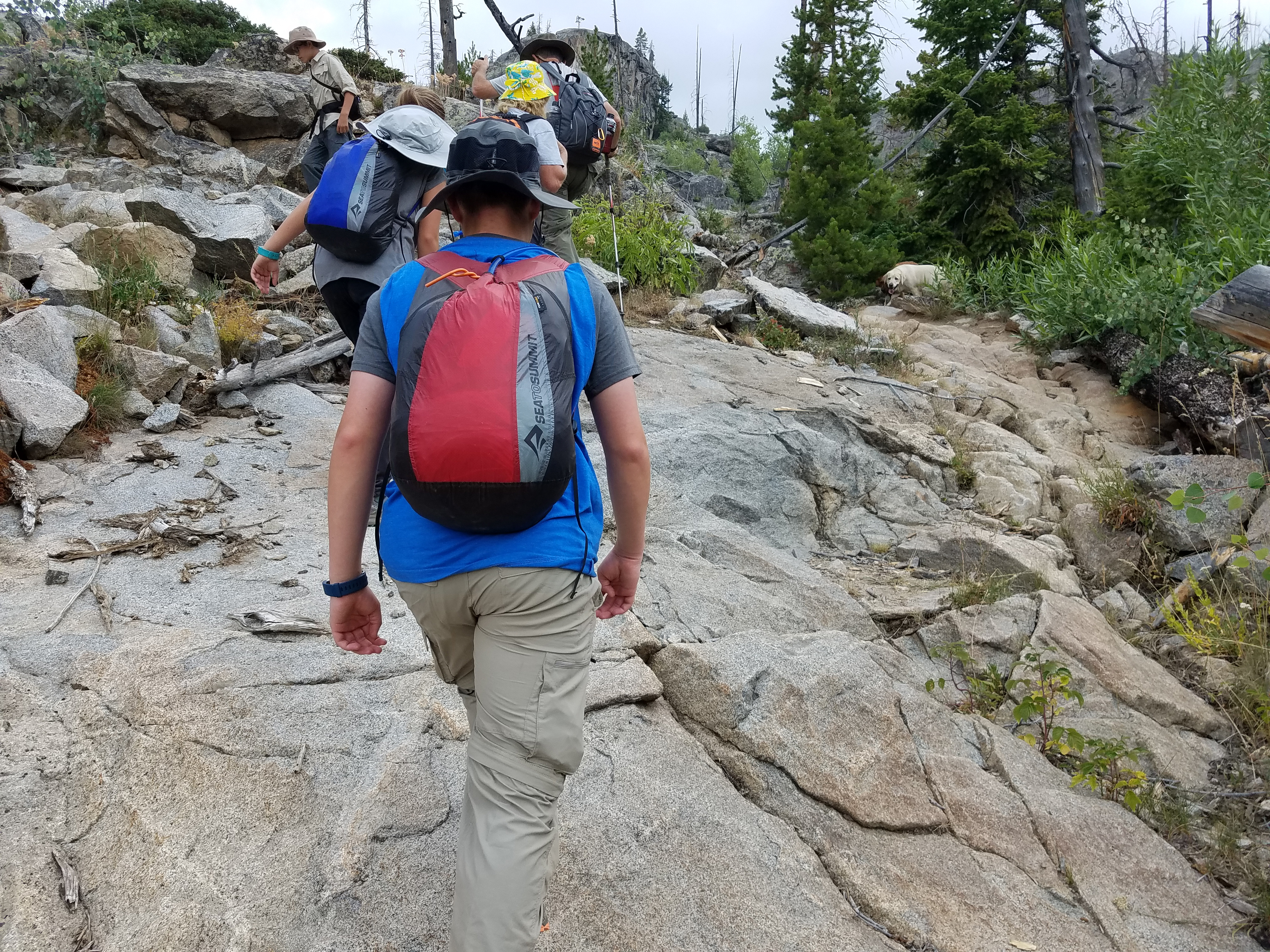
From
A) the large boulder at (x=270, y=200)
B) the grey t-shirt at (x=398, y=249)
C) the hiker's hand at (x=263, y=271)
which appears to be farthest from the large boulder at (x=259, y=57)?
the grey t-shirt at (x=398, y=249)

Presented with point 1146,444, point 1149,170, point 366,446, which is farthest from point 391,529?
point 1149,170

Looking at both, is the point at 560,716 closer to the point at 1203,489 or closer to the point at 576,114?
the point at 576,114

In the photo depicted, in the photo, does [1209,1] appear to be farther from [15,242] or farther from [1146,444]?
[15,242]

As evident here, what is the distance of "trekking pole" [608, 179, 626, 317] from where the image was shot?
9.12m

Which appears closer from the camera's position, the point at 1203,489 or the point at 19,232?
the point at 1203,489

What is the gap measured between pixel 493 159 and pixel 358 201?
5.70 ft

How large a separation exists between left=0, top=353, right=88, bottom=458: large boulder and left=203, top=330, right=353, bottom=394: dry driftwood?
119 cm

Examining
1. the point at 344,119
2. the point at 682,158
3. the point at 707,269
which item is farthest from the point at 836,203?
the point at 682,158

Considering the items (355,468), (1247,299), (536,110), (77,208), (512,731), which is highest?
(536,110)

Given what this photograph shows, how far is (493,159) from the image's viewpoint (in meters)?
1.82

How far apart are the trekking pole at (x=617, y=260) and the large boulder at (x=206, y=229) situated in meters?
3.55

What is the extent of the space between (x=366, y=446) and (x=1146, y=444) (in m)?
8.98

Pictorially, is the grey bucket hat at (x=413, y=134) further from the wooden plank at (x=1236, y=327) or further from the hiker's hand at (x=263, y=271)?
the wooden plank at (x=1236, y=327)

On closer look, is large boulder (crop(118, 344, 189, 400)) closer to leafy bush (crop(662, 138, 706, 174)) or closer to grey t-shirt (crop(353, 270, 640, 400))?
grey t-shirt (crop(353, 270, 640, 400))
